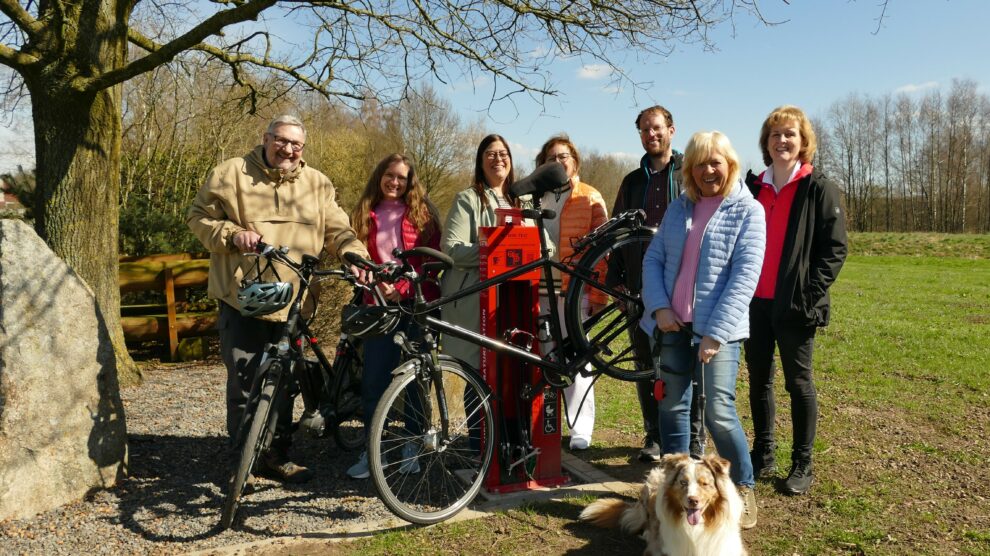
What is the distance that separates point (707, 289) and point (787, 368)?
44.1 inches

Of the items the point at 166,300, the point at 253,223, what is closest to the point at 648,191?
the point at 253,223

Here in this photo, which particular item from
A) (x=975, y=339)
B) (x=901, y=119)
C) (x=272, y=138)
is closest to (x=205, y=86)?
(x=272, y=138)

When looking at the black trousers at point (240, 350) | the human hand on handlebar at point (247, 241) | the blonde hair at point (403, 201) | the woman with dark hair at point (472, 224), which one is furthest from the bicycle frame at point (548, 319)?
the black trousers at point (240, 350)

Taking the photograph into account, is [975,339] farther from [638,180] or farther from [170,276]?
[170,276]

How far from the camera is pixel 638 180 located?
4.92 metres

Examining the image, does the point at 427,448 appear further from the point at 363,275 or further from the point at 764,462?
the point at 764,462

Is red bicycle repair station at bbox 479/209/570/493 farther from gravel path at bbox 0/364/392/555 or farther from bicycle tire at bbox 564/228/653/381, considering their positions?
gravel path at bbox 0/364/392/555

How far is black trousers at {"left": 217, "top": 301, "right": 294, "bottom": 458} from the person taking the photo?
429cm

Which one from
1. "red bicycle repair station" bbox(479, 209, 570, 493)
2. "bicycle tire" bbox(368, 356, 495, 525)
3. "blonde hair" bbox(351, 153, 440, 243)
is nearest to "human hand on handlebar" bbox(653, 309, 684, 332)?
"red bicycle repair station" bbox(479, 209, 570, 493)

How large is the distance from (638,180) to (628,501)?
2.13 meters

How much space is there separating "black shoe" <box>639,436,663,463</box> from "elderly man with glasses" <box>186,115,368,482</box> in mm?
2319

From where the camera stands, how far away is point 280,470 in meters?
4.51

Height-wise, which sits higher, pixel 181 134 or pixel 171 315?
pixel 181 134

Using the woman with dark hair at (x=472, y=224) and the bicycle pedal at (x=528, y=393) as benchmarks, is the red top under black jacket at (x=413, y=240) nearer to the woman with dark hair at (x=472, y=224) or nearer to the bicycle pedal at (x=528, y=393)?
the woman with dark hair at (x=472, y=224)
